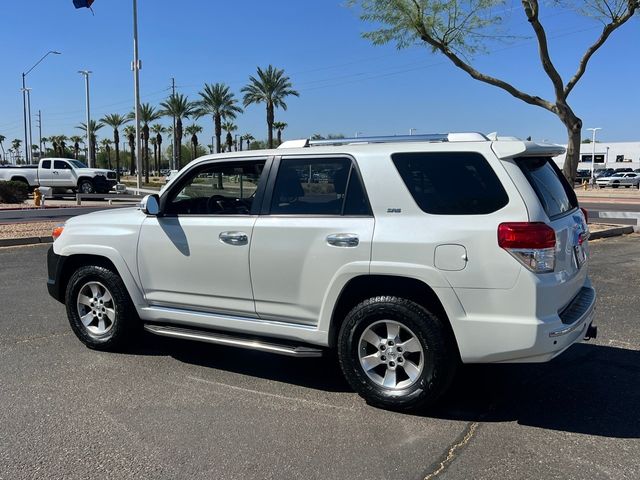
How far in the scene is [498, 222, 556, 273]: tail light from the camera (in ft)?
11.2

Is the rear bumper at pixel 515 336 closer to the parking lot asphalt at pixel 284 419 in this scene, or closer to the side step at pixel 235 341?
the parking lot asphalt at pixel 284 419

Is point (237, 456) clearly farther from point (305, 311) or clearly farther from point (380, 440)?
point (305, 311)

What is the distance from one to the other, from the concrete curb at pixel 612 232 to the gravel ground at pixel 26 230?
12.6 meters

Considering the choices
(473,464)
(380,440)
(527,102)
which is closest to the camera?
(473,464)

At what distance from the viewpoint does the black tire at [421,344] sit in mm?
3693

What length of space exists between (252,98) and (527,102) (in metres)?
35.6

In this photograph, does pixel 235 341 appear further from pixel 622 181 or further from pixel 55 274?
pixel 622 181

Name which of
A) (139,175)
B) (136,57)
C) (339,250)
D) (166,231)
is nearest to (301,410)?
(339,250)

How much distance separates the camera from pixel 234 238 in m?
4.33

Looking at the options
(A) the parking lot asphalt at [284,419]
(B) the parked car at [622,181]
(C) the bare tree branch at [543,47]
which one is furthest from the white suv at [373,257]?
(B) the parked car at [622,181]

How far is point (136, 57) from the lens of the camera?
32844mm

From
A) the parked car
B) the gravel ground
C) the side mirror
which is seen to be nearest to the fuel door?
the side mirror

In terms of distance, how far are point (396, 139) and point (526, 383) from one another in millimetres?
2157

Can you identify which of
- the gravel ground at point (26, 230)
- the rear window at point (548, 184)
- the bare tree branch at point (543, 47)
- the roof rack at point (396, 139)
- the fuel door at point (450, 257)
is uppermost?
the bare tree branch at point (543, 47)
